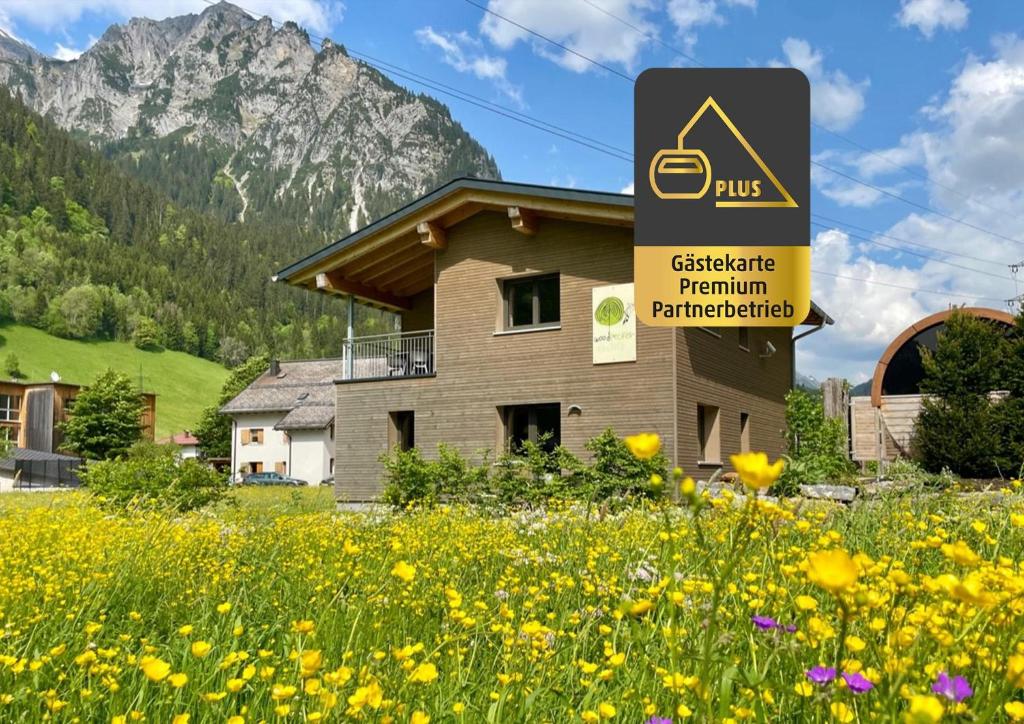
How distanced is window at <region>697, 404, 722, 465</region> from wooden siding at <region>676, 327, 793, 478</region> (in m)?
0.15

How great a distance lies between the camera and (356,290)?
62.5 ft

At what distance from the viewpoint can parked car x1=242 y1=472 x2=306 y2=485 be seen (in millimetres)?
44562

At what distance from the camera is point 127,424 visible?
52875 mm

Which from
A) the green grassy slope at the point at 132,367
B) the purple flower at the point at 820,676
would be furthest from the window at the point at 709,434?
the green grassy slope at the point at 132,367

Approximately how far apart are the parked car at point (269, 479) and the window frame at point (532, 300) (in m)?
30.8

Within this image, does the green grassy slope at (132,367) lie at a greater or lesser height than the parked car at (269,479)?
greater

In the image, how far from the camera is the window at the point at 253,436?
51.3 metres

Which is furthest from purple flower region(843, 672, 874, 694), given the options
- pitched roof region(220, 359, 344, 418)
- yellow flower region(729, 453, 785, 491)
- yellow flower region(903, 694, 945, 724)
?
pitched roof region(220, 359, 344, 418)

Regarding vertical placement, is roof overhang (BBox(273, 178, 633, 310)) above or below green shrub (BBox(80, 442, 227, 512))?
above

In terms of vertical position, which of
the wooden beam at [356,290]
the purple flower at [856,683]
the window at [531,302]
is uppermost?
the wooden beam at [356,290]

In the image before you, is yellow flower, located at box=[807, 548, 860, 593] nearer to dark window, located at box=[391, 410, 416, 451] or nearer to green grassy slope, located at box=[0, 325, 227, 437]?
dark window, located at box=[391, 410, 416, 451]

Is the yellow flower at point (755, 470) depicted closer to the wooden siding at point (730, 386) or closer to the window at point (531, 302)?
the wooden siding at point (730, 386)

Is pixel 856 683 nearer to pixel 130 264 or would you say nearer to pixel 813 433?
pixel 813 433

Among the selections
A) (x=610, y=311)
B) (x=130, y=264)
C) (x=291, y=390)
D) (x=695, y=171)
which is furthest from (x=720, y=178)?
(x=130, y=264)
